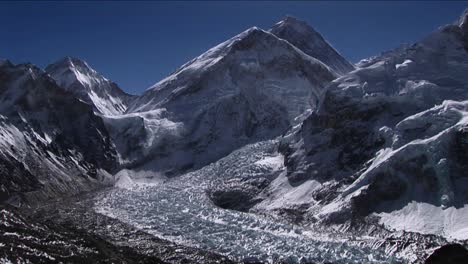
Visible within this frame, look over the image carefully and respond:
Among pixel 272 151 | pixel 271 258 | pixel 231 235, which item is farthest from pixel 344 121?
pixel 271 258

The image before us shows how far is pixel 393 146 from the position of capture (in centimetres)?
14250

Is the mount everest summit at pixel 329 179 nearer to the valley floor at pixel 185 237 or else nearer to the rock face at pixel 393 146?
the rock face at pixel 393 146

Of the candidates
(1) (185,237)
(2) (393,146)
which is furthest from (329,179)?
(1) (185,237)

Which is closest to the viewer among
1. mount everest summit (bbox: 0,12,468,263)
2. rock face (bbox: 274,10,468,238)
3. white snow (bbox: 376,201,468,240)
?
white snow (bbox: 376,201,468,240)

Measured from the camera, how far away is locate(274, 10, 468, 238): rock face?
12400cm

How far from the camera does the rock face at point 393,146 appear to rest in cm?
12400

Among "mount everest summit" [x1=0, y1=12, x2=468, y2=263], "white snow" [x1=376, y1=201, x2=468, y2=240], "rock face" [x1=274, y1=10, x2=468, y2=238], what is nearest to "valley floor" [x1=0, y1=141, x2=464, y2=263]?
"mount everest summit" [x1=0, y1=12, x2=468, y2=263]

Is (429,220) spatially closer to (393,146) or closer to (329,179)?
(393,146)

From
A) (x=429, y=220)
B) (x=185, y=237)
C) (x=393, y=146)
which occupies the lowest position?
(x=429, y=220)

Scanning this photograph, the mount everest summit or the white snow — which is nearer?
the white snow

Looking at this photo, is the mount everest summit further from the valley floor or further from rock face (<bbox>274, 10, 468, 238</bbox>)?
the valley floor

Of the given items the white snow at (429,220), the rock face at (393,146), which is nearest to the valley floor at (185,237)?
the white snow at (429,220)

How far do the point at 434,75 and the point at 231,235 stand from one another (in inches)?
3752

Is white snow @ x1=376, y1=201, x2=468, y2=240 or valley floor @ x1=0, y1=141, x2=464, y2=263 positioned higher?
valley floor @ x1=0, y1=141, x2=464, y2=263
